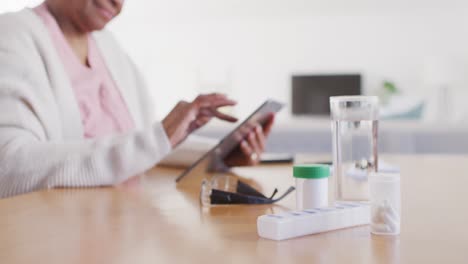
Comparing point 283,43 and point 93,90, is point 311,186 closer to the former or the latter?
point 93,90

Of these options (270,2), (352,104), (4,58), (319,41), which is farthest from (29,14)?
(319,41)

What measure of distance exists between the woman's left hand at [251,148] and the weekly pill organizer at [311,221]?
2.05 ft

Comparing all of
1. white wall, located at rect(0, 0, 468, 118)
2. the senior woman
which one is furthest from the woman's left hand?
white wall, located at rect(0, 0, 468, 118)

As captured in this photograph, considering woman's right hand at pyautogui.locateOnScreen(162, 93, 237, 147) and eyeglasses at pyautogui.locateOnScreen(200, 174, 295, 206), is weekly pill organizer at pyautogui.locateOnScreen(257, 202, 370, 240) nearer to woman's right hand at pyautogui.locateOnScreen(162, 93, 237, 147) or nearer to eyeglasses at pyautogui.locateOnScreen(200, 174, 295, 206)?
eyeglasses at pyautogui.locateOnScreen(200, 174, 295, 206)

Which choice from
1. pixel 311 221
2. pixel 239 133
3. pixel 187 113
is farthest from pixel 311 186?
pixel 239 133

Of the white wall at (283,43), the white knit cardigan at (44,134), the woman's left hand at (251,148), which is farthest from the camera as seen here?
the white wall at (283,43)

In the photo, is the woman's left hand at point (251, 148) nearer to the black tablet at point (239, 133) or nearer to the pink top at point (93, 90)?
the black tablet at point (239, 133)

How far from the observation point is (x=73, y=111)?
1276 millimetres

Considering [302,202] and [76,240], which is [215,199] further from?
[76,240]

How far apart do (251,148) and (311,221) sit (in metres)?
0.69

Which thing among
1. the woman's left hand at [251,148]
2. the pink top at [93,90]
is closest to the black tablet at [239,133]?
the woman's left hand at [251,148]

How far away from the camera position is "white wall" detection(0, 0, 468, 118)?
6.57 m

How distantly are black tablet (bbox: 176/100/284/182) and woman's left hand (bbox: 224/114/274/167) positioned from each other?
0.04ft

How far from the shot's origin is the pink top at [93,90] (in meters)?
1.37
